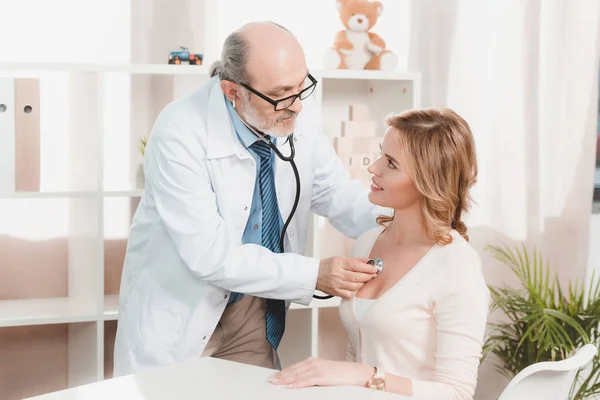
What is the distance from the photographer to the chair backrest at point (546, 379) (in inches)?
56.9

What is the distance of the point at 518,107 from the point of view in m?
3.12

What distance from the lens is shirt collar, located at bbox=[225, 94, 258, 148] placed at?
207 centimetres

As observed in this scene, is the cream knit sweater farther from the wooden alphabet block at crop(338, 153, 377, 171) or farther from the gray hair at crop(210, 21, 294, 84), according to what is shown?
the wooden alphabet block at crop(338, 153, 377, 171)

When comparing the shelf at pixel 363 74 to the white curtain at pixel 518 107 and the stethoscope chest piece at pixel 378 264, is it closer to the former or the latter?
the white curtain at pixel 518 107

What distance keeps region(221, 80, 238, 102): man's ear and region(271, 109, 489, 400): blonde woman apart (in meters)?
0.38

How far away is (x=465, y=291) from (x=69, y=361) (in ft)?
5.99

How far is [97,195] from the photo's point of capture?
8.65ft

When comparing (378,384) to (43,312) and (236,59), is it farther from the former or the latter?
(43,312)

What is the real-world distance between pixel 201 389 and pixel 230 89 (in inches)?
30.9

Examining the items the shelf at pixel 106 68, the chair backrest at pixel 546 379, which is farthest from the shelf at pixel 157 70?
the chair backrest at pixel 546 379

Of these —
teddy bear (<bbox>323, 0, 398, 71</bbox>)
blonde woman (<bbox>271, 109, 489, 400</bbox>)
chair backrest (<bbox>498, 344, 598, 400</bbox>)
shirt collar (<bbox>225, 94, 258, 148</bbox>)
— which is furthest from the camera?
teddy bear (<bbox>323, 0, 398, 71</bbox>)

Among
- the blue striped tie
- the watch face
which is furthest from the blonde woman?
the blue striped tie

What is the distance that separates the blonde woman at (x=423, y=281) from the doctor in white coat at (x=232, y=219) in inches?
3.6

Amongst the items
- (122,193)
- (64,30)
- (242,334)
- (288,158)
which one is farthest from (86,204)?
(288,158)
